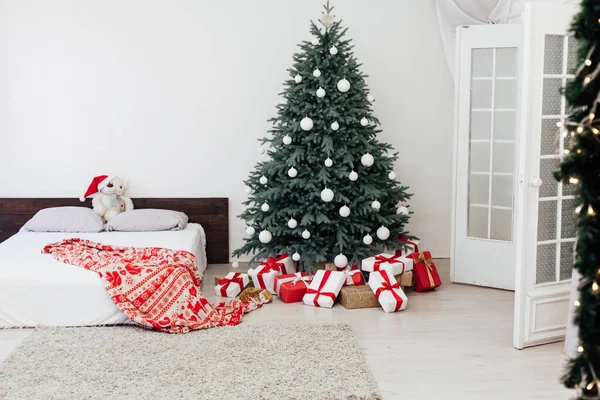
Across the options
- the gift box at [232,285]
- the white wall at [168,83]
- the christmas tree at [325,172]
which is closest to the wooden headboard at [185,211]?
the white wall at [168,83]

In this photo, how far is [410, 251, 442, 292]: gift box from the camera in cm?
491

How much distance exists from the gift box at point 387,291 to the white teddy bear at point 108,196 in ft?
7.16

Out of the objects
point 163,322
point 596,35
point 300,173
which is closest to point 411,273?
point 300,173

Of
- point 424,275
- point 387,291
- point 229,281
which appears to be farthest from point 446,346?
point 229,281

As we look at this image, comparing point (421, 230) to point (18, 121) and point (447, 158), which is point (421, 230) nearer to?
point (447, 158)

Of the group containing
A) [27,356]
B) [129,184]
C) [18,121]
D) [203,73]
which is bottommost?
[27,356]

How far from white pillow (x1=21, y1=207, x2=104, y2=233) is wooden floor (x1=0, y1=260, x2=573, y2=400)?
106 centimetres

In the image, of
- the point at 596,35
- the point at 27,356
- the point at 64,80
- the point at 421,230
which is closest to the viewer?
the point at 596,35

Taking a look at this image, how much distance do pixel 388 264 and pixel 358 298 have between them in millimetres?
397

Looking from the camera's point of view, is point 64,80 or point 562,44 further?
point 64,80

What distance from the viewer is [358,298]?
4.52 metres

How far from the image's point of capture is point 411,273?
4930 mm

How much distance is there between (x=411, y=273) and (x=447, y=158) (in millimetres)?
1443

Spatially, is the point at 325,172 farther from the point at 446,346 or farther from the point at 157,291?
the point at 446,346
